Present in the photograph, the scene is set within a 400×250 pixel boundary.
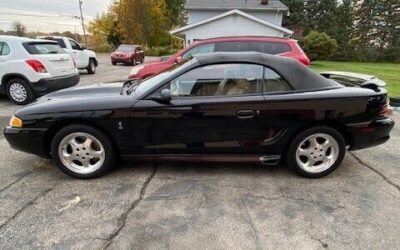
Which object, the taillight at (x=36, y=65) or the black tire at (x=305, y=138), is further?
the taillight at (x=36, y=65)

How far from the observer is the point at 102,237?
2682 millimetres

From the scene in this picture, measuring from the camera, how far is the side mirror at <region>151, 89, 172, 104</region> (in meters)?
3.44

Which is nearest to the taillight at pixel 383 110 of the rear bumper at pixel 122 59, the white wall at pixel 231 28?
the white wall at pixel 231 28

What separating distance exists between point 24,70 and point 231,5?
19.3 metres

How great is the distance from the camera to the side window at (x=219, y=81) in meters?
3.59

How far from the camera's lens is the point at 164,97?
3.44 m

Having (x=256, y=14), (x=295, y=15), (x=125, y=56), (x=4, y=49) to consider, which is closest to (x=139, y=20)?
(x=295, y=15)

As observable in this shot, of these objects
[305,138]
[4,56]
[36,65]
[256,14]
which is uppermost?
[256,14]

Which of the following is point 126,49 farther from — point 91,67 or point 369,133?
point 369,133

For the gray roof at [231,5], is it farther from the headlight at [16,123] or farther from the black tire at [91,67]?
the headlight at [16,123]

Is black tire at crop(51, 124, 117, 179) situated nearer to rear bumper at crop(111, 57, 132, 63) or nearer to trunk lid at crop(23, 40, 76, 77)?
trunk lid at crop(23, 40, 76, 77)

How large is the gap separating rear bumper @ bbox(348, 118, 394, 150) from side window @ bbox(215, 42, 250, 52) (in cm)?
472

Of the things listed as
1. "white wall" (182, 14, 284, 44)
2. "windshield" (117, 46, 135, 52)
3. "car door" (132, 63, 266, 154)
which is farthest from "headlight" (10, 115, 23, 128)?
"windshield" (117, 46, 135, 52)

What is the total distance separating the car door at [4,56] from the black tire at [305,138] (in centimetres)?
717
